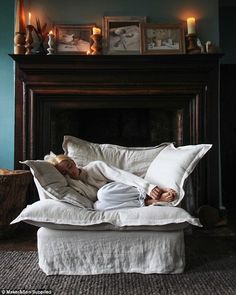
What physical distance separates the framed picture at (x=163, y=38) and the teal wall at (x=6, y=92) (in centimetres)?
140

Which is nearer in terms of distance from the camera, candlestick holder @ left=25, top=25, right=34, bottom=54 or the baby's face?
the baby's face

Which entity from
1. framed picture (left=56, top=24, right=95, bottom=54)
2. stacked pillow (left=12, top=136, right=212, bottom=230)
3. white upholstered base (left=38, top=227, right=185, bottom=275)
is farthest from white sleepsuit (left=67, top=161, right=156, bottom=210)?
framed picture (left=56, top=24, right=95, bottom=54)

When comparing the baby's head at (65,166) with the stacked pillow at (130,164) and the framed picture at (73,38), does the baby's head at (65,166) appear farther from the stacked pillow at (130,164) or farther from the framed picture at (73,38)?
the framed picture at (73,38)

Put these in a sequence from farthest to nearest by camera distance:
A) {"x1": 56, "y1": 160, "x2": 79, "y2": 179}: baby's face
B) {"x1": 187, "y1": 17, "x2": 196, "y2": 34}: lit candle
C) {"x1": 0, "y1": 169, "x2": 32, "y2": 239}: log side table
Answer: {"x1": 187, "y1": 17, "x2": 196, "y2": 34}: lit candle
{"x1": 0, "y1": 169, "x2": 32, "y2": 239}: log side table
{"x1": 56, "y1": 160, "x2": 79, "y2": 179}: baby's face

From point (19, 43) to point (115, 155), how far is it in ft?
5.03

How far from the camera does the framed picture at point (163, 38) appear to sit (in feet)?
10.7

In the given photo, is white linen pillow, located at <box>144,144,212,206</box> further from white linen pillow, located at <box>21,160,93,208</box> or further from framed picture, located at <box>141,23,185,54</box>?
framed picture, located at <box>141,23,185,54</box>

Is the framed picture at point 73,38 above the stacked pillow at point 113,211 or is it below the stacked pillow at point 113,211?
above

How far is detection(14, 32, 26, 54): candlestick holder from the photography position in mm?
3182

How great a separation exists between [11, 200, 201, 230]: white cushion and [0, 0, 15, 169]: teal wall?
5.55ft

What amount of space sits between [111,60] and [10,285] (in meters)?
2.13

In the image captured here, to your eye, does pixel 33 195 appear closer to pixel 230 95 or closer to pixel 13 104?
pixel 13 104
